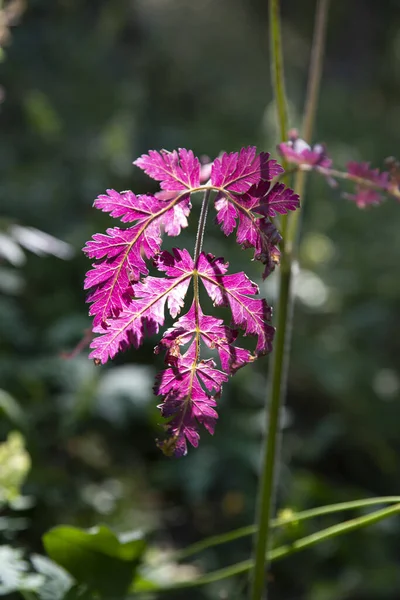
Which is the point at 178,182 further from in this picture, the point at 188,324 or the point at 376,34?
the point at 376,34

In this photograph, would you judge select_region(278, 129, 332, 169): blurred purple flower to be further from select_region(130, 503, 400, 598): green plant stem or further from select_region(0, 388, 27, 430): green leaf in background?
select_region(0, 388, 27, 430): green leaf in background

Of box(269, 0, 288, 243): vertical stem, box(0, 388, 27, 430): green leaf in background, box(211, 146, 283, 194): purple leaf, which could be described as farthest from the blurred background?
box(211, 146, 283, 194): purple leaf

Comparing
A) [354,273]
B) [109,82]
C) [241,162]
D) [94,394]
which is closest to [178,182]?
[241,162]

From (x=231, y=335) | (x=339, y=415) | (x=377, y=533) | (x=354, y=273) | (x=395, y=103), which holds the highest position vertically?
(x=395, y=103)

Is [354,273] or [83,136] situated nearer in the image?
[354,273]

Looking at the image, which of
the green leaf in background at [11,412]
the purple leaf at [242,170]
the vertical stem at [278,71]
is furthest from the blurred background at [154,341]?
the purple leaf at [242,170]
